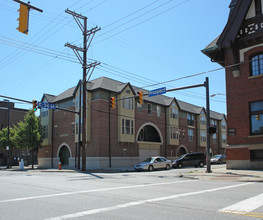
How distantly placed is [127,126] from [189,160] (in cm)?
903

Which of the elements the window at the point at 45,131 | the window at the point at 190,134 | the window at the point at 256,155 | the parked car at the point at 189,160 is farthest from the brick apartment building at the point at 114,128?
the window at the point at 256,155

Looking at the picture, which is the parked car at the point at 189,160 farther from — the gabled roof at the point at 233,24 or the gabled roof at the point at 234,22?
the gabled roof at the point at 234,22

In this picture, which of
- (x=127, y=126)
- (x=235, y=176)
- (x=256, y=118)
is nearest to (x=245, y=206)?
(x=235, y=176)

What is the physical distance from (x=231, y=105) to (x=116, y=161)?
1683 centimetres

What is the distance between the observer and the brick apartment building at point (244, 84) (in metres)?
21.6

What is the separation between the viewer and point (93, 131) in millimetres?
33438

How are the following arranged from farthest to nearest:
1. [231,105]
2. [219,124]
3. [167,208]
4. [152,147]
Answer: [219,124], [152,147], [231,105], [167,208]

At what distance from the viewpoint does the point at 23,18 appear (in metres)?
10.6

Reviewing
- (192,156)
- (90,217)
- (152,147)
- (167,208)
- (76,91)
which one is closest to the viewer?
(90,217)

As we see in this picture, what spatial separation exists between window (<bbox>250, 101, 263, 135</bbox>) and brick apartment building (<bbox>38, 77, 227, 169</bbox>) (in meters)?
16.3

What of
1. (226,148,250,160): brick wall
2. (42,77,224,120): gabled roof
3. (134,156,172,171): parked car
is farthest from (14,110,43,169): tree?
(226,148,250,160): brick wall

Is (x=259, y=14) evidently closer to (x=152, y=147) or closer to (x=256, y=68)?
(x=256, y=68)

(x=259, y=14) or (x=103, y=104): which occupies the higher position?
(x=259, y=14)

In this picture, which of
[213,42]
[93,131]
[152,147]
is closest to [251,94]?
[213,42]
